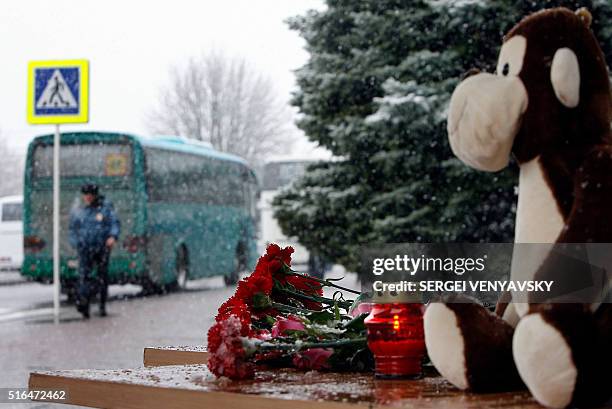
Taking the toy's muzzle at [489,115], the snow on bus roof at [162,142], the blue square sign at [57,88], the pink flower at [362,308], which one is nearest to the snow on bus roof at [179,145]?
the snow on bus roof at [162,142]

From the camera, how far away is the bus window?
34.6 m

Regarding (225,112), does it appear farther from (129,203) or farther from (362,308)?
(362,308)

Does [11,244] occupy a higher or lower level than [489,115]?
lower

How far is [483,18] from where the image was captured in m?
12.3

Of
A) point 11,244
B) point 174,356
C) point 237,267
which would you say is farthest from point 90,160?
point 174,356

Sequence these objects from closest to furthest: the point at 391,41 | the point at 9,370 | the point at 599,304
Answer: the point at 599,304, the point at 9,370, the point at 391,41

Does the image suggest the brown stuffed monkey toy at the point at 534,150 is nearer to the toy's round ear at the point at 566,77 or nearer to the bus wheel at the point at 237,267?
the toy's round ear at the point at 566,77

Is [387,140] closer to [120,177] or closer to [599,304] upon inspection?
[120,177]

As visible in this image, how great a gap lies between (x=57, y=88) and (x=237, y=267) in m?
11.5

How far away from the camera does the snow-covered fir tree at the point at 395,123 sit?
1235cm

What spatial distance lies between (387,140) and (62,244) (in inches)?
323

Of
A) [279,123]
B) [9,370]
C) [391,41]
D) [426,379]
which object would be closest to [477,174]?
[391,41]

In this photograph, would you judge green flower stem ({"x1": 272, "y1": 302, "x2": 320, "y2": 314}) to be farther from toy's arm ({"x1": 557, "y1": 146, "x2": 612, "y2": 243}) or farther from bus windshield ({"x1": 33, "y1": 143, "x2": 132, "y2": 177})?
bus windshield ({"x1": 33, "y1": 143, "x2": 132, "y2": 177})

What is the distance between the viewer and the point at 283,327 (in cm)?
194
